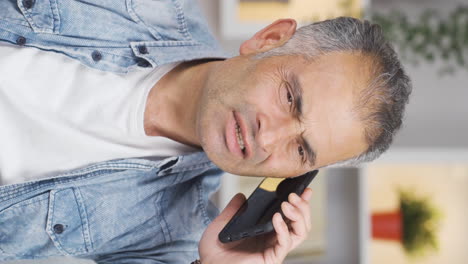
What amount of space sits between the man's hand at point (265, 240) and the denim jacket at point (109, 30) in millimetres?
416

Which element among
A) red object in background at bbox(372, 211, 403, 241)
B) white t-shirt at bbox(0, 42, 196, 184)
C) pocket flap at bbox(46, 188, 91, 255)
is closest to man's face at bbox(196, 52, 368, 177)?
white t-shirt at bbox(0, 42, 196, 184)

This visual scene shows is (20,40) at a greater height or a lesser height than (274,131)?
greater

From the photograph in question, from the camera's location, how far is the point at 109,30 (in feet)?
4.93

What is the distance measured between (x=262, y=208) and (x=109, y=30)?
0.56 meters

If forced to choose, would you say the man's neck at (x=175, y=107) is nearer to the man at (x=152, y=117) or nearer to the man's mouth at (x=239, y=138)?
the man at (x=152, y=117)

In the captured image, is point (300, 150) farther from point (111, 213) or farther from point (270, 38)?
point (111, 213)

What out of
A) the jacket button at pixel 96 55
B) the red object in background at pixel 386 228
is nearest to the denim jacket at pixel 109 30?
the jacket button at pixel 96 55

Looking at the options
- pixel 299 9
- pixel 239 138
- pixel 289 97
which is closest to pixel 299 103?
pixel 289 97

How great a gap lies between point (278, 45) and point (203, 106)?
0.78 feet

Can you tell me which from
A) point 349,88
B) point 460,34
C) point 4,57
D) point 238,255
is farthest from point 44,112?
point 460,34

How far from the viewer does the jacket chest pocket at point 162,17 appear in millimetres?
1547

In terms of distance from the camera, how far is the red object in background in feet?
8.54

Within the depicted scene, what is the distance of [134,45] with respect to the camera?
152 centimetres

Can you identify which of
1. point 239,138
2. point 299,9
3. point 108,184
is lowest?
point 108,184
